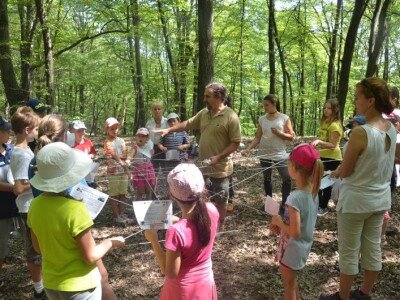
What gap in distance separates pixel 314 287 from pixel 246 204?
241cm

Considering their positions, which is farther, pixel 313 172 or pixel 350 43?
pixel 350 43

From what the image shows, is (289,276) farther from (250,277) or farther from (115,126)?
(115,126)

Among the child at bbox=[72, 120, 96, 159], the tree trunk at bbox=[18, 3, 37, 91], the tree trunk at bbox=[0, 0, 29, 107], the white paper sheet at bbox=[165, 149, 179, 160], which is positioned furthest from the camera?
the tree trunk at bbox=[18, 3, 37, 91]

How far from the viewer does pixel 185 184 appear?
1.85 meters

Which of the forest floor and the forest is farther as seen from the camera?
the forest

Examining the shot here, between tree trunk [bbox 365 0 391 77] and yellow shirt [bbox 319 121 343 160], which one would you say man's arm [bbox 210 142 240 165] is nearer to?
yellow shirt [bbox 319 121 343 160]

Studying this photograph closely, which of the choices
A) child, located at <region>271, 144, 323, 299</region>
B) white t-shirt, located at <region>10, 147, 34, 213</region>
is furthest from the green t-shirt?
child, located at <region>271, 144, 323, 299</region>

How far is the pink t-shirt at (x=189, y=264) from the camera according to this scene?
1.84m

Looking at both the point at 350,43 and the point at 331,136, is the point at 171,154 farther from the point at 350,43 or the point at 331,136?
the point at 350,43

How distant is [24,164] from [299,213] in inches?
89.0

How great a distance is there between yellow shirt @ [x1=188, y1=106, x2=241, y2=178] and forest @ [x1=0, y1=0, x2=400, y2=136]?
221 centimetres

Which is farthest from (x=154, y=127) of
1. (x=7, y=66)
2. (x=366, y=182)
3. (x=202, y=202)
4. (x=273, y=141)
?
(x=7, y=66)

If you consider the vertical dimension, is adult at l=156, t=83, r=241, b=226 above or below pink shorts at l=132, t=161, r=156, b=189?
above

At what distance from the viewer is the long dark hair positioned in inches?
74.0
